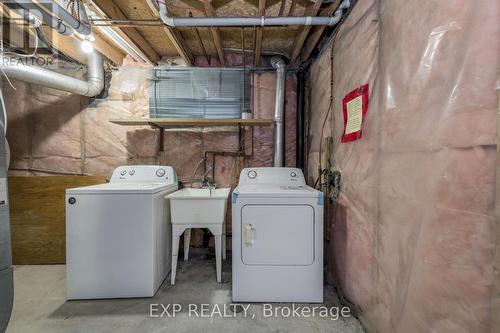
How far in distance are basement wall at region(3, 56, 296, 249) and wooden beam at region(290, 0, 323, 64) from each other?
0.29 metres

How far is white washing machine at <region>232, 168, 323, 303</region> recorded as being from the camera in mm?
1729

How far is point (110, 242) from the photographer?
70.9 inches

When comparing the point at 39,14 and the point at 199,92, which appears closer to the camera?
the point at 39,14

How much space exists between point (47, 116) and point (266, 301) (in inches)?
129

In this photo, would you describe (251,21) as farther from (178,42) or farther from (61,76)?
(61,76)

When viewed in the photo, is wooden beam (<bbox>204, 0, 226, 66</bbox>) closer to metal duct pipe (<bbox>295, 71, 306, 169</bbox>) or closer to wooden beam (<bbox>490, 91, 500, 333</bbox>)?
metal duct pipe (<bbox>295, 71, 306, 169</bbox>)

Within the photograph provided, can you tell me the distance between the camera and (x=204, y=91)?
2844 mm

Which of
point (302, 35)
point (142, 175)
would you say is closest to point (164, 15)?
point (302, 35)

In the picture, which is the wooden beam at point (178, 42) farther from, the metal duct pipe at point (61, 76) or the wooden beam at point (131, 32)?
the metal duct pipe at point (61, 76)

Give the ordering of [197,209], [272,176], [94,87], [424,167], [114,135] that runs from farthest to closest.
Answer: [114,135]
[94,87]
[272,176]
[197,209]
[424,167]

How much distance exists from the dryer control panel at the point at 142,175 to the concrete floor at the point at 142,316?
1.07 m

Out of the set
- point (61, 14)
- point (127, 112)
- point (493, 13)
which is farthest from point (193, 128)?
point (493, 13)

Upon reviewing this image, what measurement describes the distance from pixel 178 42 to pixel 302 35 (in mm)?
1243

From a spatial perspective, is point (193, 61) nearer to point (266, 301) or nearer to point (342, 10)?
point (342, 10)
